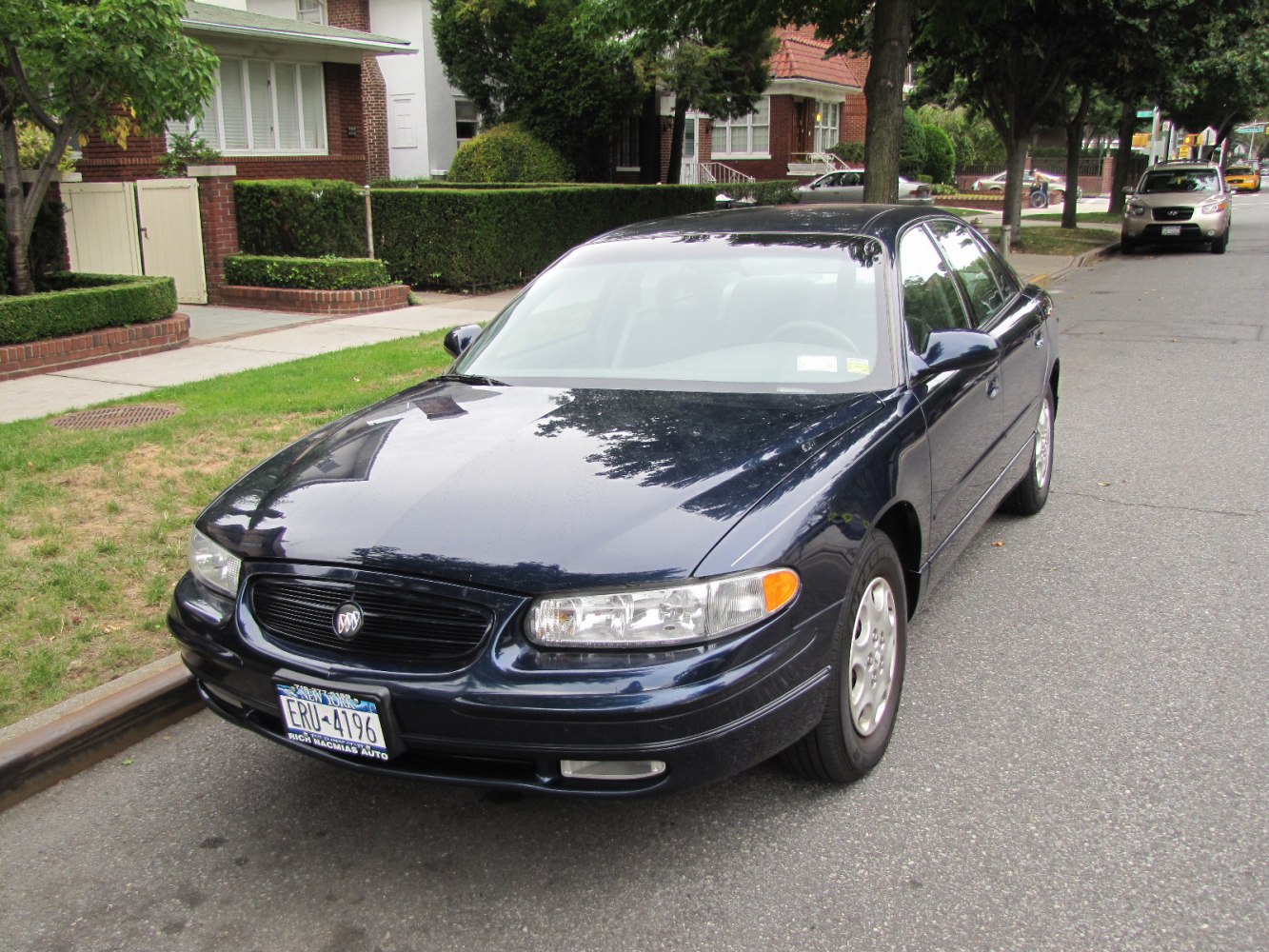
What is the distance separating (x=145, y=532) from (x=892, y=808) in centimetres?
371

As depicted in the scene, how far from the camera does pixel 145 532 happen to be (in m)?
5.30

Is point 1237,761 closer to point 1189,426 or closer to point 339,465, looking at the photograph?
point 339,465

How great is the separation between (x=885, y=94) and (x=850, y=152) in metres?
31.2

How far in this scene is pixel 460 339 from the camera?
4809 mm

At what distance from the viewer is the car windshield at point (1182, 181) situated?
23562 mm

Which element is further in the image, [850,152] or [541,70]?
[850,152]

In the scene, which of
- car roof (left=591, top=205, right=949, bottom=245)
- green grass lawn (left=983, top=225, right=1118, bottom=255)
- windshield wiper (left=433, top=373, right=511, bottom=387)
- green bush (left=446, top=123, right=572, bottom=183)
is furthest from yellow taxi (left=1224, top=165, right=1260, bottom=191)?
windshield wiper (left=433, top=373, right=511, bottom=387)

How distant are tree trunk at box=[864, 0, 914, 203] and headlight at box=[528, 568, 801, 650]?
39.3 ft

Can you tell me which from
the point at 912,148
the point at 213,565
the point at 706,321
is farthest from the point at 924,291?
the point at 912,148

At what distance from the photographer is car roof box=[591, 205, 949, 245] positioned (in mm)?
4477

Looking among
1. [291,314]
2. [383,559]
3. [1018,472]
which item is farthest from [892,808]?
[291,314]

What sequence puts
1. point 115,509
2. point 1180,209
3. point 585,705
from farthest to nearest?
1. point 1180,209
2. point 115,509
3. point 585,705

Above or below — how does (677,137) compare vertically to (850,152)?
below

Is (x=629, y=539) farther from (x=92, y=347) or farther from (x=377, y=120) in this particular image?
(x=377, y=120)
